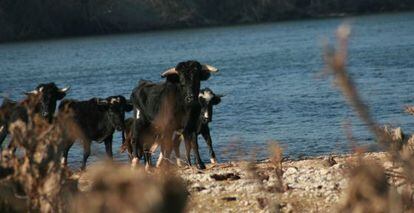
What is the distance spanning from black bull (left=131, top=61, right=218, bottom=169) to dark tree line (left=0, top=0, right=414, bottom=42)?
285ft

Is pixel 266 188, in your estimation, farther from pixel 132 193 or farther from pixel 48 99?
pixel 48 99

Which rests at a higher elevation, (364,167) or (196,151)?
(364,167)

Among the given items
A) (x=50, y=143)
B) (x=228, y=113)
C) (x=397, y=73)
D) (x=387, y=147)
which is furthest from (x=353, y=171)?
(x=397, y=73)

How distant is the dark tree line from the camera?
10931 centimetres

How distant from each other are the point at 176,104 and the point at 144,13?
327 ft

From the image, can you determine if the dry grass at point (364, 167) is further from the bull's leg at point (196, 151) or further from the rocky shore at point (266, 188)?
the bull's leg at point (196, 151)

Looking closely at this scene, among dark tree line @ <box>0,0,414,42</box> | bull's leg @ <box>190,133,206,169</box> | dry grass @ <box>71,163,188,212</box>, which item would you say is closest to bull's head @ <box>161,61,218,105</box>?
bull's leg @ <box>190,133,206,169</box>

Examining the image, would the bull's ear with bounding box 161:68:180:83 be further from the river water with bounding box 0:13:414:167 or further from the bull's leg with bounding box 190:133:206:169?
the river water with bounding box 0:13:414:167

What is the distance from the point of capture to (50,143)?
8.68 meters

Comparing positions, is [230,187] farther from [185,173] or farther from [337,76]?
[337,76]

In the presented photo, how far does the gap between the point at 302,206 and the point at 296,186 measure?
1.78 meters

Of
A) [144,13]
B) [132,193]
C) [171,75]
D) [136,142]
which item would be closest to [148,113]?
[136,142]

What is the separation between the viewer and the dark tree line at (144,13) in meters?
109

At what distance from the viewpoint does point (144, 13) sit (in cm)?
11788
